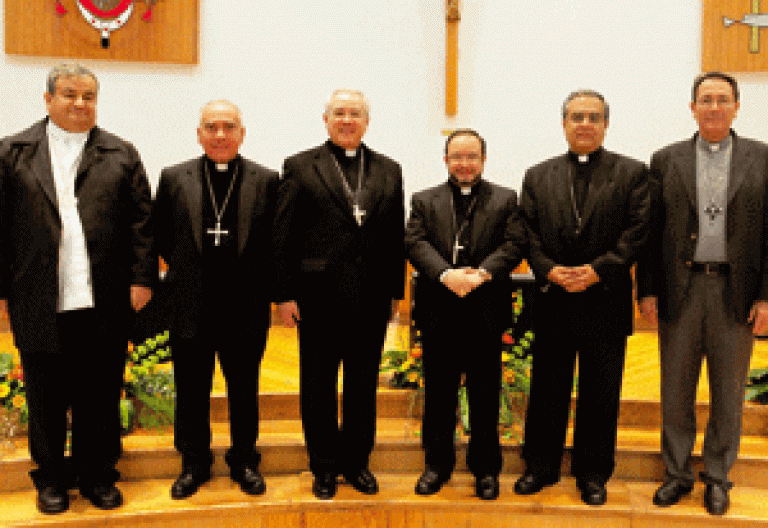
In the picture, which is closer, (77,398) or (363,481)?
(77,398)

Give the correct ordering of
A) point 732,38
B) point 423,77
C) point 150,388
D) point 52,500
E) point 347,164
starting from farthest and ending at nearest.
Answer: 1. point 423,77
2. point 732,38
3. point 150,388
4. point 347,164
5. point 52,500

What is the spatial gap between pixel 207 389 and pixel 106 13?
3553mm

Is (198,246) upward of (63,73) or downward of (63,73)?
downward

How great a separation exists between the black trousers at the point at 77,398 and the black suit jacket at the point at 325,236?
0.73m

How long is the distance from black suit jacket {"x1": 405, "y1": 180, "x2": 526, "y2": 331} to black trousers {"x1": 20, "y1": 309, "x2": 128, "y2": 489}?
123 centimetres

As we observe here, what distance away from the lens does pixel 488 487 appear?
3.13 m

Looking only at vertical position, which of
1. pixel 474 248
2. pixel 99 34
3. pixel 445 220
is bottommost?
pixel 474 248

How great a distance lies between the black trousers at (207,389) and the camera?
9.99ft

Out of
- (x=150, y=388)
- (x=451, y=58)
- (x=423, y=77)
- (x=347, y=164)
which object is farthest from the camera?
(x=423, y=77)

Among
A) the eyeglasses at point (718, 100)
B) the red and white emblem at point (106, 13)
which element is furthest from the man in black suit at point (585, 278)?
the red and white emblem at point (106, 13)

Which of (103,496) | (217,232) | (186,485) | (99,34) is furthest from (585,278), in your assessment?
(99,34)

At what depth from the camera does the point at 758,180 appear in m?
2.99

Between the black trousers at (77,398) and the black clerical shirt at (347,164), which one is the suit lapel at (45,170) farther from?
the black clerical shirt at (347,164)

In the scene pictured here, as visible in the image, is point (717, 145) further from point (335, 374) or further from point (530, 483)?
point (335, 374)
